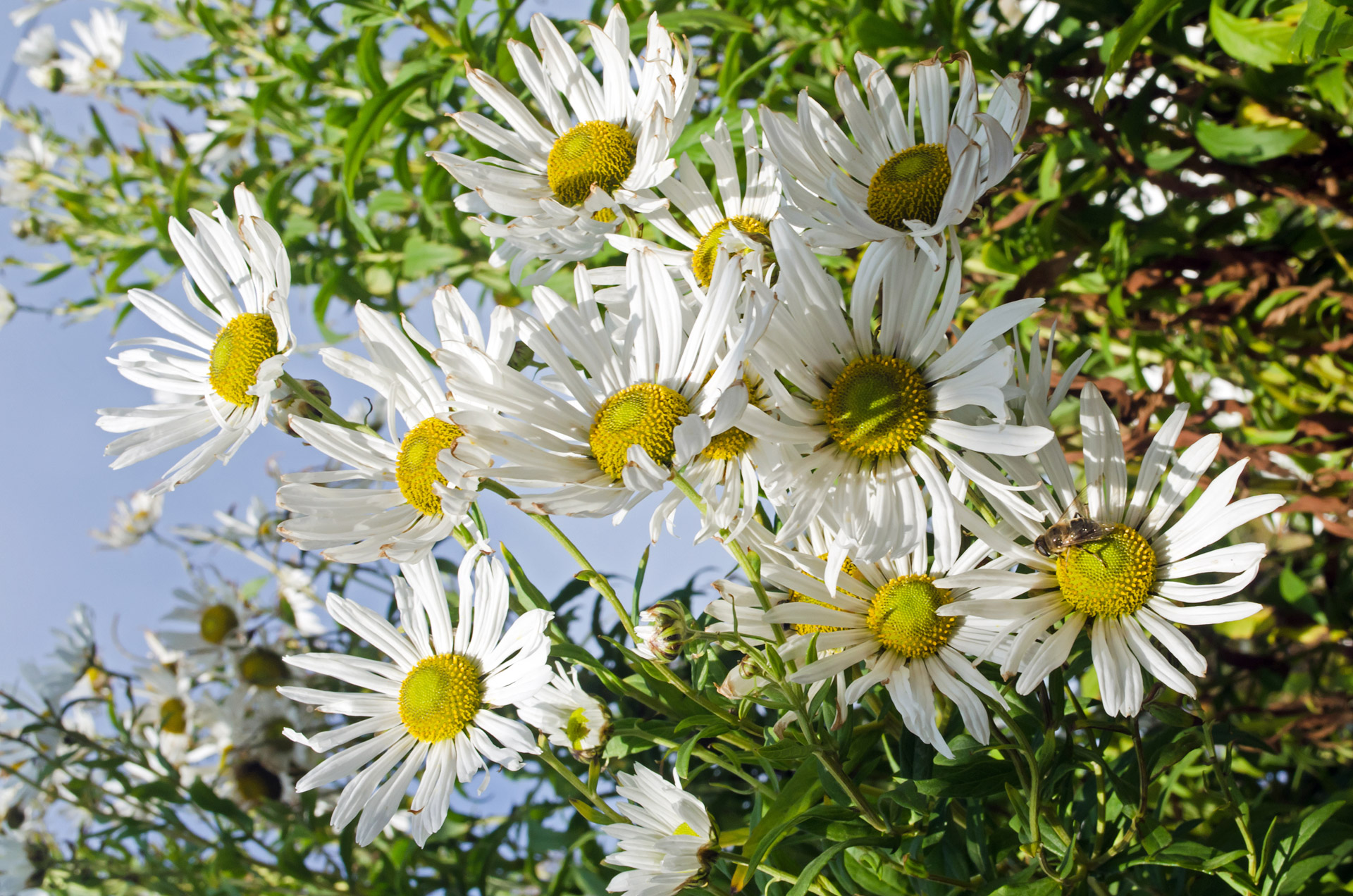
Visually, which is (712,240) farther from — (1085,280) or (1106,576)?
(1085,280)

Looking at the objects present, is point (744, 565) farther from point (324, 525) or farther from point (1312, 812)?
point (1312, 812)

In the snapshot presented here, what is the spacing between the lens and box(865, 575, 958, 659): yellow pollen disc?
460 mm

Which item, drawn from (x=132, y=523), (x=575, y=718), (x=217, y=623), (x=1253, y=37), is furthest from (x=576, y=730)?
(x=132, y=523)

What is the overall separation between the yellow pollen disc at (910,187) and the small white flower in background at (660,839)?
0.32 meters

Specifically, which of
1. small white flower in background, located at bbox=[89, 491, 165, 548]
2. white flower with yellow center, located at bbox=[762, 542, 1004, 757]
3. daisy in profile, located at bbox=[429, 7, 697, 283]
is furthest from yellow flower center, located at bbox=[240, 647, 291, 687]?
white flower with yellow center, located at bbox=[762, 542, 1004, 757]

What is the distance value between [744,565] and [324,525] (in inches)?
8.0

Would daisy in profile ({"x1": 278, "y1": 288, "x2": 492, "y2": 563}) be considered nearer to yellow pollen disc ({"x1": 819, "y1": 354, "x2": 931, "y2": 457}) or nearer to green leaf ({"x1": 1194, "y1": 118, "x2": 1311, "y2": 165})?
yellow pollen disc ({"x1": 819, "y1": 354, "x2": 931, "y2": 457})

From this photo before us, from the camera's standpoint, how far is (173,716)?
123 centimetres

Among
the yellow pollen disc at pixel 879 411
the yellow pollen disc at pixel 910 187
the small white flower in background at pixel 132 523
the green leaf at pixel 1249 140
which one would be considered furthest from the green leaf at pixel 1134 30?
the small white flower in background at pixel 132 523

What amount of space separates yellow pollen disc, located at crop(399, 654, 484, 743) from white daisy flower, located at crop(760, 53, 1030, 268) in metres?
0.31

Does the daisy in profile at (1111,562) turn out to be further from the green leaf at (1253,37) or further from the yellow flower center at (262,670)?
the yellow flower center at (262,670)

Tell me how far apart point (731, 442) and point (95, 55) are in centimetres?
184

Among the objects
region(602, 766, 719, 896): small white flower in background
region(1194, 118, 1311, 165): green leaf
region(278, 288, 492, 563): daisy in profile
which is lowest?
region(602, 766, 719, 896): small white flower in background

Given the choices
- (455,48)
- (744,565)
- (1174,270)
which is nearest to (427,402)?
(744,565)
